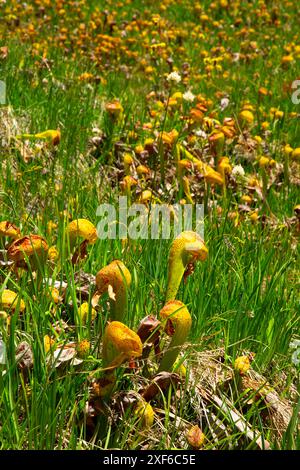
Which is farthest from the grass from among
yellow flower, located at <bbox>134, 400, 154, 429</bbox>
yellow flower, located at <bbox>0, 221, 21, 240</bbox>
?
yellow flower, located at <bbox>0, 221, 21, 240</bbox>

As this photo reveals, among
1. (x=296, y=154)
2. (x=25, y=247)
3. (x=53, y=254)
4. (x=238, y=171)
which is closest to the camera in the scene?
(x=25, y=247)

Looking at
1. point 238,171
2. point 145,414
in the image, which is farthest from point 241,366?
point 238,171

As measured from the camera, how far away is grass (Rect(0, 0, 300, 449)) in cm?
169

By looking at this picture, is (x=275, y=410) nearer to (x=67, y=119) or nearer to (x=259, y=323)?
(x=259, y=323)

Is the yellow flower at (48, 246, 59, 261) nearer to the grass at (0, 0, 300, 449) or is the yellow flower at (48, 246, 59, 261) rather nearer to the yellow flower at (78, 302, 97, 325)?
the grass at (0, 0, 300, 449)

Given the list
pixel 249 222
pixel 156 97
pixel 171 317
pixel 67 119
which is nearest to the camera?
pixel 171 317

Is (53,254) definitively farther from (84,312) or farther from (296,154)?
(296,154)

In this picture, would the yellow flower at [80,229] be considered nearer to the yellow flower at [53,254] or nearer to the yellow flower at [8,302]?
the yellow flower at [53,254]

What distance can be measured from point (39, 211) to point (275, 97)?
2990 millimetres

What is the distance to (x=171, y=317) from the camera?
5.61 feet

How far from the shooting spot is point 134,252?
A: 239 centimetres

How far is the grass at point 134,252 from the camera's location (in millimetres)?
1690

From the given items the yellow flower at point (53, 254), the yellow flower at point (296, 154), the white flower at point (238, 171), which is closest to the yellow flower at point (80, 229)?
the yellow flower at point (53, 254)

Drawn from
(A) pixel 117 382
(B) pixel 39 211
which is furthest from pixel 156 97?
(A) pixel 117 382
